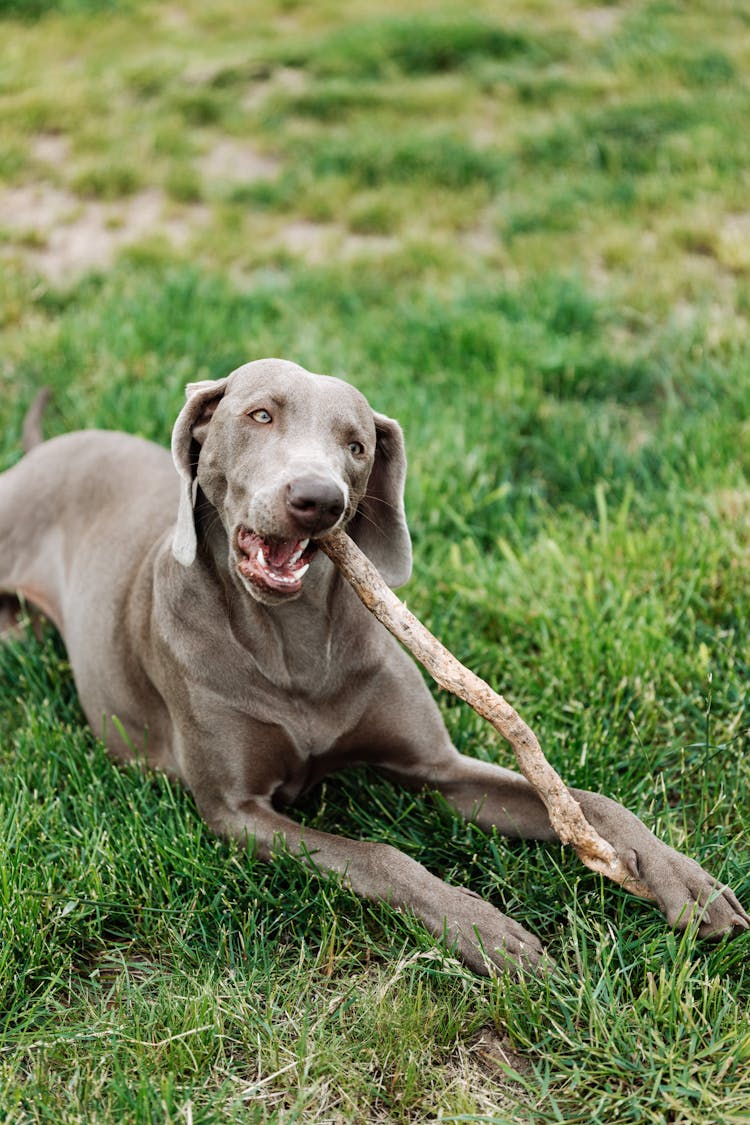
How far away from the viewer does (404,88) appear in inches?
311

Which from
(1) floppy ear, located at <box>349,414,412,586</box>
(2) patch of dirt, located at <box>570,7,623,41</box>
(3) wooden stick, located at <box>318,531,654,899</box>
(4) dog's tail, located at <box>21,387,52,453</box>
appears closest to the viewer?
(3) wooden stick, located at <box>318,531,654,899</box>

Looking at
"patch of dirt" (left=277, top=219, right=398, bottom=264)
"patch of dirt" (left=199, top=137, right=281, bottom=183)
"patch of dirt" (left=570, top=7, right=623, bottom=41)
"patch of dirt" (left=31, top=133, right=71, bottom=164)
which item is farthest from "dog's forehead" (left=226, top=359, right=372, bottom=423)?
"patch of dirt" (left=570, top=7, right=623, bottom=41)

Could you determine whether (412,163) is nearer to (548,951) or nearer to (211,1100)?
(548,951)

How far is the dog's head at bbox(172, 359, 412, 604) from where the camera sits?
2.62m

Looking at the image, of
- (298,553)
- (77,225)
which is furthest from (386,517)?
(77,225)

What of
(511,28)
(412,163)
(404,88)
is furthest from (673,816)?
(511,28)

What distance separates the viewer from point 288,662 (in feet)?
10.2

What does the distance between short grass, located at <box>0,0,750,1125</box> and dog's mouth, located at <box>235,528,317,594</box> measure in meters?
0.73

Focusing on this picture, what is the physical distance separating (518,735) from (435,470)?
1.90 meters

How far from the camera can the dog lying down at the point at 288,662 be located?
274cm

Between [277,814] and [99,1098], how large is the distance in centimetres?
84

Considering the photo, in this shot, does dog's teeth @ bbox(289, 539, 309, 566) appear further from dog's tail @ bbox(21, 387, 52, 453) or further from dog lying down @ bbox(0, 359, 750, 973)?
dog's tail @ bbox(21, 387, 52, 453)

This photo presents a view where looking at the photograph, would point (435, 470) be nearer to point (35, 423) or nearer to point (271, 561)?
point (35, 423)

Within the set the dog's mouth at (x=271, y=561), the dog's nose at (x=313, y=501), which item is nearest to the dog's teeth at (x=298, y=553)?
the dog's mouth at (x=271, y=561)
